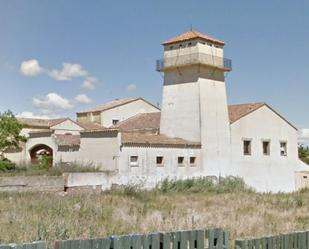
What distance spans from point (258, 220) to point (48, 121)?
135 feet

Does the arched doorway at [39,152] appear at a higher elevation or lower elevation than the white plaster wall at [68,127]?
lower

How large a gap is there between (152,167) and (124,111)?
68.4 feet

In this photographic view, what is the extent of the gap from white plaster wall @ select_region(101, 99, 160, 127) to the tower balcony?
15212 millimetres

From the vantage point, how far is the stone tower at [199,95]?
32781 mm

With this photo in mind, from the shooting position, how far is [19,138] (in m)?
36.9

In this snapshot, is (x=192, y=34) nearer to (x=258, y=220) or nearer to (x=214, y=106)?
(x=214, y=106)

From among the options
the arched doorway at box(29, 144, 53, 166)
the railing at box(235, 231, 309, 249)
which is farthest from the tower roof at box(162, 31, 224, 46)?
the railing at box(235, 231, 309, 249)

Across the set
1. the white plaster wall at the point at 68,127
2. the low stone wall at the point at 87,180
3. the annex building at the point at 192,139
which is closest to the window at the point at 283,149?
the annex building at the point at 192,139

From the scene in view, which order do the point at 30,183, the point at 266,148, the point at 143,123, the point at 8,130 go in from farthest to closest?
1. the point at 143,123
2. the point at 266,148
3. the point at 8,130
4. the point at 30,183

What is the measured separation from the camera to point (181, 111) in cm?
3394

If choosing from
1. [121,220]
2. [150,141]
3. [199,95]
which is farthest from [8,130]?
[121,220]

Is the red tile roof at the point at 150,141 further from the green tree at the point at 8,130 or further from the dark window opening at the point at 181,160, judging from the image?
the green tree at the point at 8,130

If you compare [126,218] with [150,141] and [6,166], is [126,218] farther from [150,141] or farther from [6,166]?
[6,166]

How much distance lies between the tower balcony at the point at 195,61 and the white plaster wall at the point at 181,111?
1.68m
